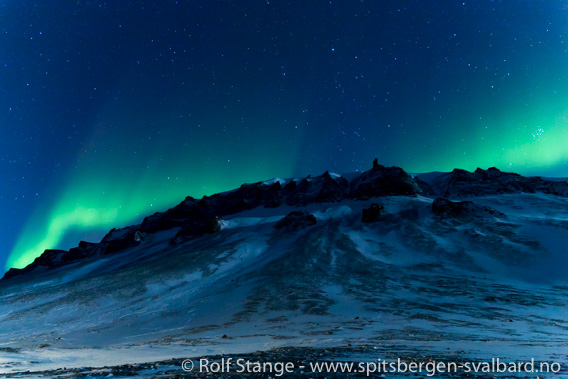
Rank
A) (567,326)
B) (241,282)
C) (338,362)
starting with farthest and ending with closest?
(241,282)
(567,326)
(338,362)

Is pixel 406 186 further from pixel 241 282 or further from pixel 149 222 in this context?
pixel 149 222

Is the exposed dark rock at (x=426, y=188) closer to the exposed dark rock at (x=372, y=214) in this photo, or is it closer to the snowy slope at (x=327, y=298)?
the snowy slope at (x=327, y=298)

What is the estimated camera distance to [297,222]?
2596 inches

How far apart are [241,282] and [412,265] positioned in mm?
21373

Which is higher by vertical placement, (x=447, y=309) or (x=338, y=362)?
(x=338, y=362)

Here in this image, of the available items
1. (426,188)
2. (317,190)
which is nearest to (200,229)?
(317,190)

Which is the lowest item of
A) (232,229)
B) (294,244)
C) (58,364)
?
(58,364)

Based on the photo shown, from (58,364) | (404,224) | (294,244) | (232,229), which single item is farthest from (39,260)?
(58,364)

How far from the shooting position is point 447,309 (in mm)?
22984

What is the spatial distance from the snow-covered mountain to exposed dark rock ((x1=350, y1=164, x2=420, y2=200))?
18.8ft

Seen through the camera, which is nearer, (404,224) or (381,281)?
(381,281)

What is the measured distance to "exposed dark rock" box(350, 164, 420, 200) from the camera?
271 feet

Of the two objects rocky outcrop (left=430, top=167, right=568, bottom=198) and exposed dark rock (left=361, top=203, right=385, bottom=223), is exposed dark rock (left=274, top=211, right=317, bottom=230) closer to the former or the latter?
exposed dark rock (left=361, top=203, right=385, bottom=223)

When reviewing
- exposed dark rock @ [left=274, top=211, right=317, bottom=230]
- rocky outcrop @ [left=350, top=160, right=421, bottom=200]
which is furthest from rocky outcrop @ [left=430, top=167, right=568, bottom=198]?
exposed dark rock @ [left=274, top=211, right=317, bottom=230]
